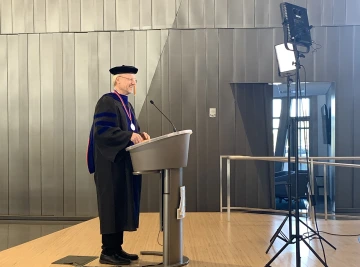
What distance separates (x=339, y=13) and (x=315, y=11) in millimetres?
332

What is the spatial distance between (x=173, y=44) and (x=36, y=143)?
247 cm

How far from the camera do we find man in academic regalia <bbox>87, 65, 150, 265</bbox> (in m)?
2.68

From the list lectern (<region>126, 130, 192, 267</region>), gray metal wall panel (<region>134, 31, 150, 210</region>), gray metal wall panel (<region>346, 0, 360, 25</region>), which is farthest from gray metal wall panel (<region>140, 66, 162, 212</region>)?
lectern (<region>126, 130, 192, 267</region>)

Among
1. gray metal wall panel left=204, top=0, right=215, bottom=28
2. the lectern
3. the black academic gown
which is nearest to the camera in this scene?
the lectern

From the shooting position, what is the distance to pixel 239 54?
579 centimetres

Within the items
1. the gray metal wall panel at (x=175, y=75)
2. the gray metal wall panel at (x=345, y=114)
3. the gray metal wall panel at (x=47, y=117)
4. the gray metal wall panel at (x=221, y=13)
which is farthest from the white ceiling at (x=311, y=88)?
the gray metal wall panel at (x=47, y=117)

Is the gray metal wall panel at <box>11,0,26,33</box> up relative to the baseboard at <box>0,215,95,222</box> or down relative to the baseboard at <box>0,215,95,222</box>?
up

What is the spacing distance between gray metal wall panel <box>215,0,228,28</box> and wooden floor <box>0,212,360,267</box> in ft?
8.98

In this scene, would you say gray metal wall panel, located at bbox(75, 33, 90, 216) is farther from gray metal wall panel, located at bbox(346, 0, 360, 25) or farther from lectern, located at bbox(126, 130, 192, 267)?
gray metal wall panel, located at bbox(346, 0, 360, 25)

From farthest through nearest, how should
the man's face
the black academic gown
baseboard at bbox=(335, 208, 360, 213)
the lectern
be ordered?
baseboard at bbox=(335, 208, 360, 213), the man's face, the black academic gown, the lectern

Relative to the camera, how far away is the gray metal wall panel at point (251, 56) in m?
5.78

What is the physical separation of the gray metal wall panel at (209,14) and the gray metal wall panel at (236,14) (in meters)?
0.23

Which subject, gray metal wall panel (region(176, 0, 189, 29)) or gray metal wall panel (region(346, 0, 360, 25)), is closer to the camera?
gray metal wall panel (region(346, 0, 360, 25))

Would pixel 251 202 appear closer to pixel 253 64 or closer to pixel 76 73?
pixel 253 64
